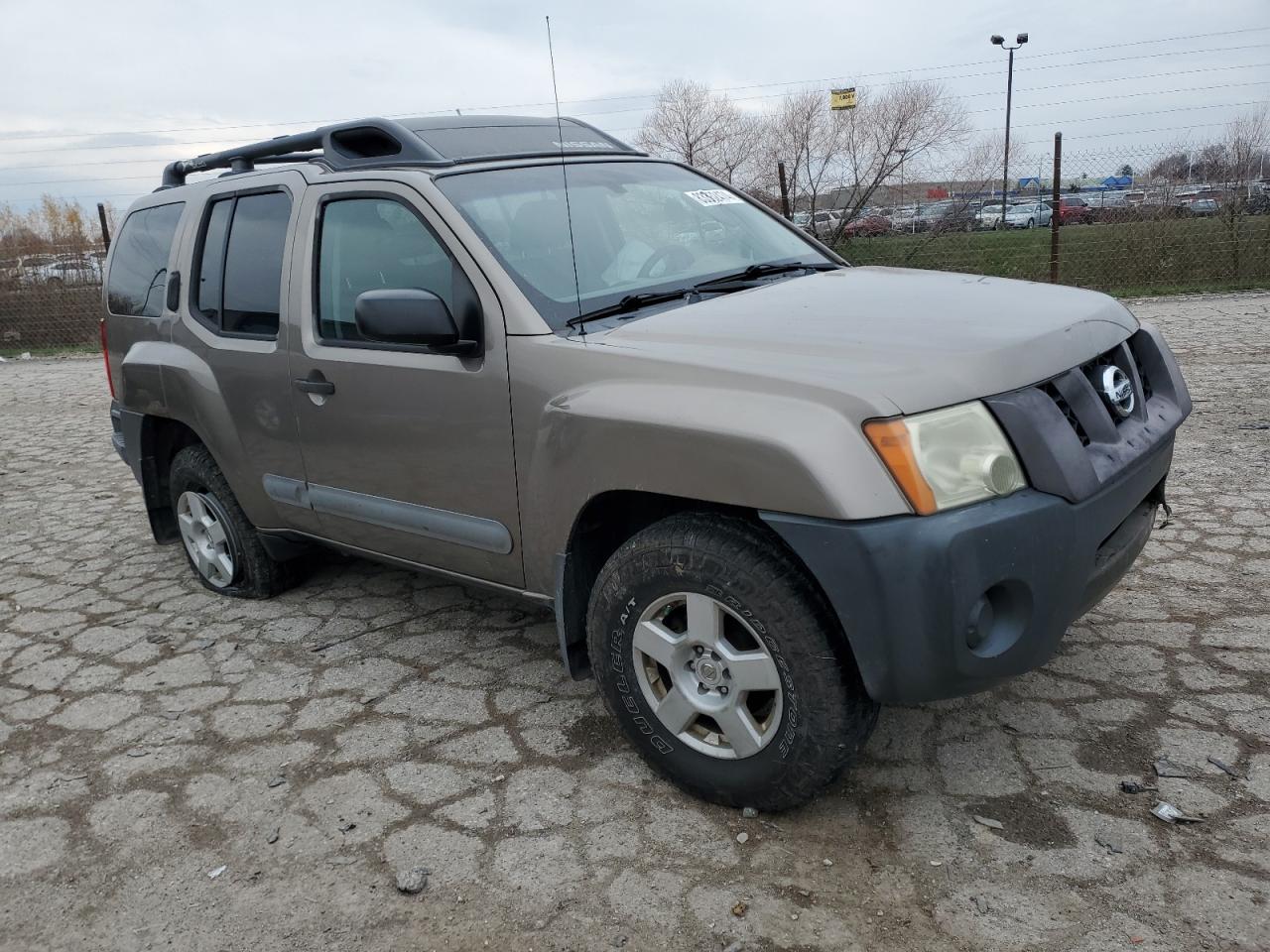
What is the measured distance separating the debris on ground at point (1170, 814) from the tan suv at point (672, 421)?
1.82ft

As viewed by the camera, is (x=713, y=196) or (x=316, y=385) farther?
(x=713, y=196)

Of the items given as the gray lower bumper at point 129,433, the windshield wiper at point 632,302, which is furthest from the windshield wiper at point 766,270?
the gray lower bumper at point 129,433

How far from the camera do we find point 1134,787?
8.93 feet

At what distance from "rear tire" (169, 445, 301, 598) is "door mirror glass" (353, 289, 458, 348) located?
1785 mm

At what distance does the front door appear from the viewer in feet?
10.0

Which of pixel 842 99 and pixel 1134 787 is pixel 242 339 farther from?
pixel 842 99

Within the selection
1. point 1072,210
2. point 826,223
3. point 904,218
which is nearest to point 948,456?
point 1072,210

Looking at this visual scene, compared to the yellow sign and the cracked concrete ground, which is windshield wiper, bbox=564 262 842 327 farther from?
the yellow sign

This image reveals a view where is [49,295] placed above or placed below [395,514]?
above

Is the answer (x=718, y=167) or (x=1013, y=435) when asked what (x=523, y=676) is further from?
(x=718, y=167)

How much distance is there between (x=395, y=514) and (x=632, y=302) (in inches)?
43.5

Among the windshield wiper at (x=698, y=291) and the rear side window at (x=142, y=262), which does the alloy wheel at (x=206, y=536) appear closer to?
the rear side window at (x=142, y=262)

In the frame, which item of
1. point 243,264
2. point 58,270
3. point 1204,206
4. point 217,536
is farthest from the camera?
point 58,270

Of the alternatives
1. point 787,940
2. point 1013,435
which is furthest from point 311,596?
point 1013,435
